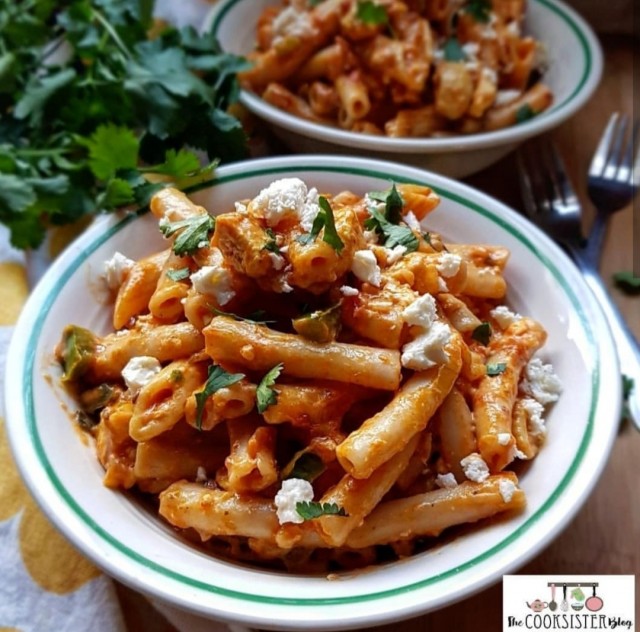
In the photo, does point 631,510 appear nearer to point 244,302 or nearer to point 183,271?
point 244,302

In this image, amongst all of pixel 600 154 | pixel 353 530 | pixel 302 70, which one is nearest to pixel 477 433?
pixel 353 530

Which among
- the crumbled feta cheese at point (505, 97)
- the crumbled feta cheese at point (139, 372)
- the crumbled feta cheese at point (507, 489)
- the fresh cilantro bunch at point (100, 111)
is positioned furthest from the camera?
the crumbled feta cheese at point (505, 97)

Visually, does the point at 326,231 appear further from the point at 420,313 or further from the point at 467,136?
the point at 467,136

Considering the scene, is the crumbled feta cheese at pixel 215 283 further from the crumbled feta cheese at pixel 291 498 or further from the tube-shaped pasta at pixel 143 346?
the crumbled feta cheese at pixel 291 498

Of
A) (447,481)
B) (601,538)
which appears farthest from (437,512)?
(601,538)

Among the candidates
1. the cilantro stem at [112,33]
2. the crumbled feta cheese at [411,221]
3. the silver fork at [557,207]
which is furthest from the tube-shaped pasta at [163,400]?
the cilantro stem at [112,33]

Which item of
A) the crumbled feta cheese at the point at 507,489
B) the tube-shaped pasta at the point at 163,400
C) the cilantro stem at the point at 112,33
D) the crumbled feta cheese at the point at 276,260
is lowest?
the crumbled feta cheese at the point at 507,489
